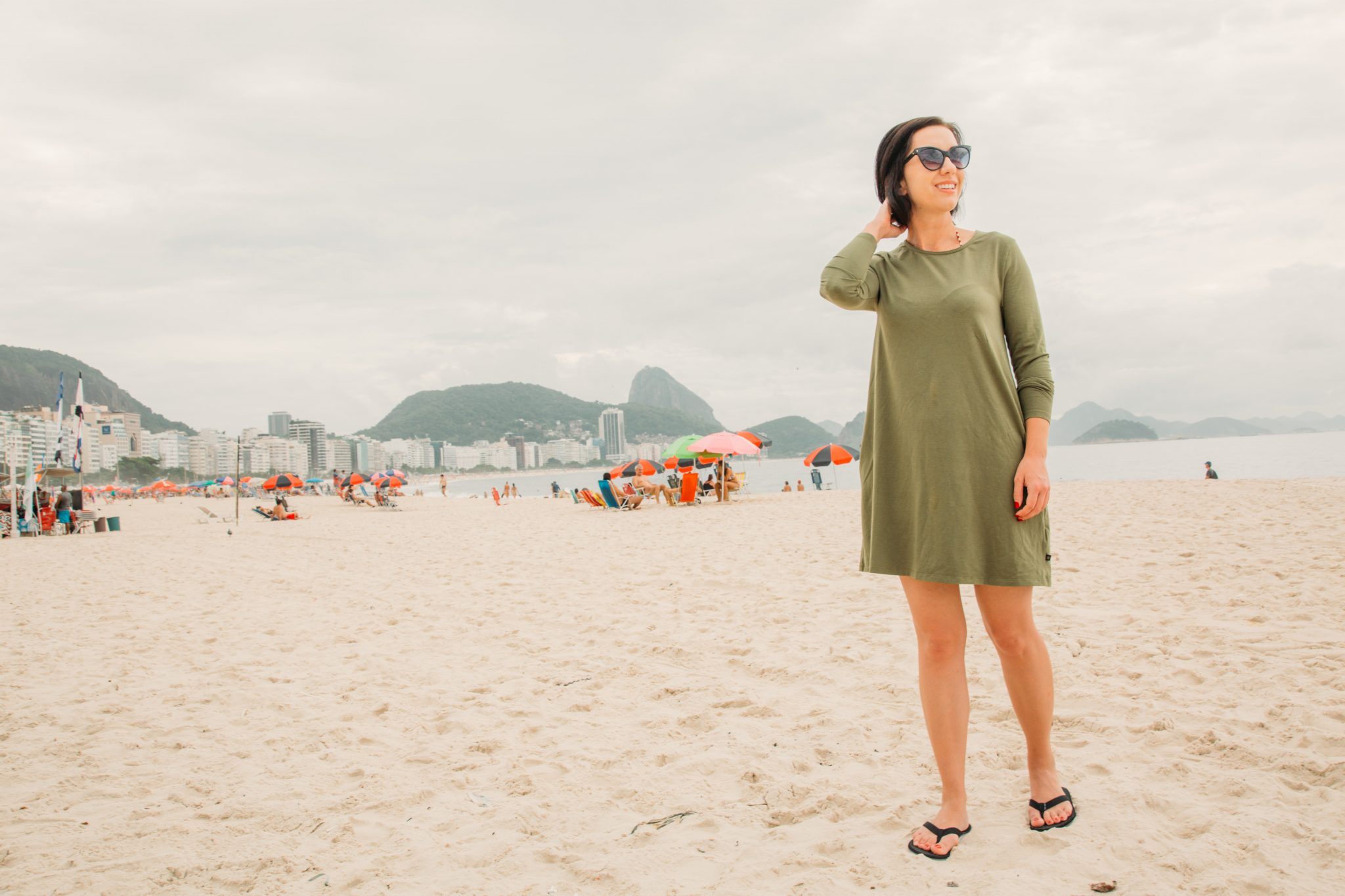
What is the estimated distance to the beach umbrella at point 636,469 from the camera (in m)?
19.8

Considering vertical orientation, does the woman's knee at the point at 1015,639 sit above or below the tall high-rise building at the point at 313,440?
below

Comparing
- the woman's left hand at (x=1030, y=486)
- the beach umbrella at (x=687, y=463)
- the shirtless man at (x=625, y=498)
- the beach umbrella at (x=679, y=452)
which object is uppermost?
the beach umbrella at (x=679, y=452)

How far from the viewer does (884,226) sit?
1.80 m

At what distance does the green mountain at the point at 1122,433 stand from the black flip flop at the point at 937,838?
19367 cm

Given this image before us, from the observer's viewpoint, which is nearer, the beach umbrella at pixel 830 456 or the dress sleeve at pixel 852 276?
the dress sleeve at pixel 852 276

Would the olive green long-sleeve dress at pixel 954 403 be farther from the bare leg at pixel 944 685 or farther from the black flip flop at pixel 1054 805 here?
the black flip flop at pixel 1054 805

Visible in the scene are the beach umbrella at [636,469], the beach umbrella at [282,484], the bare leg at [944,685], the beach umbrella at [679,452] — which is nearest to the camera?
the bare leg at [944,685]

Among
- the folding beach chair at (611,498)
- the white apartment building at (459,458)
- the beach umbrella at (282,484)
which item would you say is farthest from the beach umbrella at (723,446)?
the white apartment building at (459,458)

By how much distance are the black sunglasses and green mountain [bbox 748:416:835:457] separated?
526 ft

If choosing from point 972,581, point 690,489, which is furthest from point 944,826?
point 690,489

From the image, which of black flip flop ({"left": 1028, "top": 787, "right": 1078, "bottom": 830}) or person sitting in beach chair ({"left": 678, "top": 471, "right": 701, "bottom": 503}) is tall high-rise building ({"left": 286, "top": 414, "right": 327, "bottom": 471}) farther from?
black flip flop ({"left": 1028, "top": 787, "right": 1078, "bottom": 830})

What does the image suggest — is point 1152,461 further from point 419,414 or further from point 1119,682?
point 419,414

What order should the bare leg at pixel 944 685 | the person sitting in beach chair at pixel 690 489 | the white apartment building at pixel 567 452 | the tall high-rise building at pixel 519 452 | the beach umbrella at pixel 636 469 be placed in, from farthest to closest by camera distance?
the white apartment building at pixel 567 452 < the tall high-rise building at pixel 519 452 < the beach umbrella at pixel 636 469 < the person sitting in beach chair at pixel 690 489 < the bare leg at pixel 944 685

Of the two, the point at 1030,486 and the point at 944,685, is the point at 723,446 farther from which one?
the point at 1030,486
